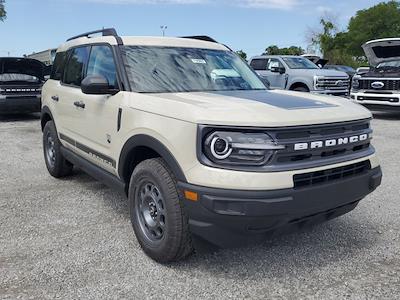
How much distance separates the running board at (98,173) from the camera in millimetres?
3968

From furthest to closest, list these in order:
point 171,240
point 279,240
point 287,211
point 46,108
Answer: point 46,108 < point 279,240 < point 171,240 < point 287,211

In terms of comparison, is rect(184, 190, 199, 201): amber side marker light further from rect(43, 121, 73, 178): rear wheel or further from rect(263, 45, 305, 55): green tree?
rect(263, 45, 305, 55): green tree

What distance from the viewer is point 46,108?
19.5 ft

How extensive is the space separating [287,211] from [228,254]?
37.2 inches

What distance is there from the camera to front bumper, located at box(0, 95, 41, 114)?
38.8ft

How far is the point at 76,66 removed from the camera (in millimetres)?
5172

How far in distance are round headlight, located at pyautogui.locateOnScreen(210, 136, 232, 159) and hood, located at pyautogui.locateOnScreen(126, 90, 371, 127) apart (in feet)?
0.37

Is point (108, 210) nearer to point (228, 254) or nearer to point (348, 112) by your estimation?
point (228, 254)

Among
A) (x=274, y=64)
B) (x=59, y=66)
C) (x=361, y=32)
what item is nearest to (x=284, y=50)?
(x=361, y=32)

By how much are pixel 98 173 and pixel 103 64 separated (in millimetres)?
1103

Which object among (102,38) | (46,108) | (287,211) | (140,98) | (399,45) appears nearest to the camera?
(287,211)

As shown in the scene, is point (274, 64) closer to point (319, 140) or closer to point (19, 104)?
point (19, 104)

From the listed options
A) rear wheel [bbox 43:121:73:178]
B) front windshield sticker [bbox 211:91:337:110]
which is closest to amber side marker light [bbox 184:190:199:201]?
front windshield sticker [bbox 211:91:337:110]

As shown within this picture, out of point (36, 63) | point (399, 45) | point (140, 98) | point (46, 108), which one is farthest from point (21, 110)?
point (399, 45)
